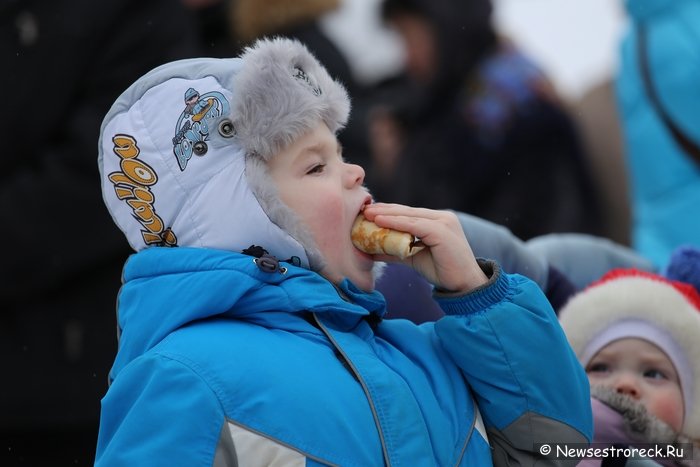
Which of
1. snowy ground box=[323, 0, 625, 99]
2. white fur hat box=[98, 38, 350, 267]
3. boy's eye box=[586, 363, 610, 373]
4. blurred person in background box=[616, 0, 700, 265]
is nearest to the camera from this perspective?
white fur hat box=[98, 38, 350, 267]

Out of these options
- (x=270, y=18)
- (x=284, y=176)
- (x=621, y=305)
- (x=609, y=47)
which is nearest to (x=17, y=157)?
(x=270, y=18)

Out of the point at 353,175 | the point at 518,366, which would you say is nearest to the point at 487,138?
the point at 353,175

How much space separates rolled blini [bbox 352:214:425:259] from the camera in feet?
7.20

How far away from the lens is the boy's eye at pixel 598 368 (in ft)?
9.09

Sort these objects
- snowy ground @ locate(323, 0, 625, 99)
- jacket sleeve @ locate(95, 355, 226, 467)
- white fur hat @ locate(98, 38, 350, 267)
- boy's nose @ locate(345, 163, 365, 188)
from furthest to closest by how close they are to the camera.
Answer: snowy ground @ locate(323, 0, 625, 99) → boy's nose @ locate(345, 163, 365, 188) → white fur hat @ locate(98, 38, 350, 267) → jacket sleeve @ locate(95, 355, 226, 467)

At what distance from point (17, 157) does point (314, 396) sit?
212cm

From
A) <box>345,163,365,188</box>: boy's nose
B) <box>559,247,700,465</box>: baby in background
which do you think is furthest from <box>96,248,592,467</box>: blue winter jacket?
Answer: <box>559,247,700,465</box>: baby in background

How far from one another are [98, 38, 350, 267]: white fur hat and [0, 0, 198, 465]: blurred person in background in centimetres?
155

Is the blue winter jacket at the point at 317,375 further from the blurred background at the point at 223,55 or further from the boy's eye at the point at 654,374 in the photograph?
the blurred background at the point at 223,55

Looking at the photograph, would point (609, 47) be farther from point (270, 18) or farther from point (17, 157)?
point (17, 157)

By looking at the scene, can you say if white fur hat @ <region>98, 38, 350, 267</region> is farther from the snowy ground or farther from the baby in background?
the snowy ground

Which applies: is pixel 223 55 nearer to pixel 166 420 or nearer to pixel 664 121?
pixel 664 121

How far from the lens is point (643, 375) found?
108 inches

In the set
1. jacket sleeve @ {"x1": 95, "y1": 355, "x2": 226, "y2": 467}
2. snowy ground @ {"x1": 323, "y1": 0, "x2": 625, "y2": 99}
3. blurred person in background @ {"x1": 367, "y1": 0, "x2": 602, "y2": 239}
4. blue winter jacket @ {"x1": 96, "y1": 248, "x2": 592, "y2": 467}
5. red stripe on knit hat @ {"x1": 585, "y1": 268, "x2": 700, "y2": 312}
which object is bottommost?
jacket sleeve @ {"x1": 95, "y1": 355, "x2": 226, "y2": 467}
